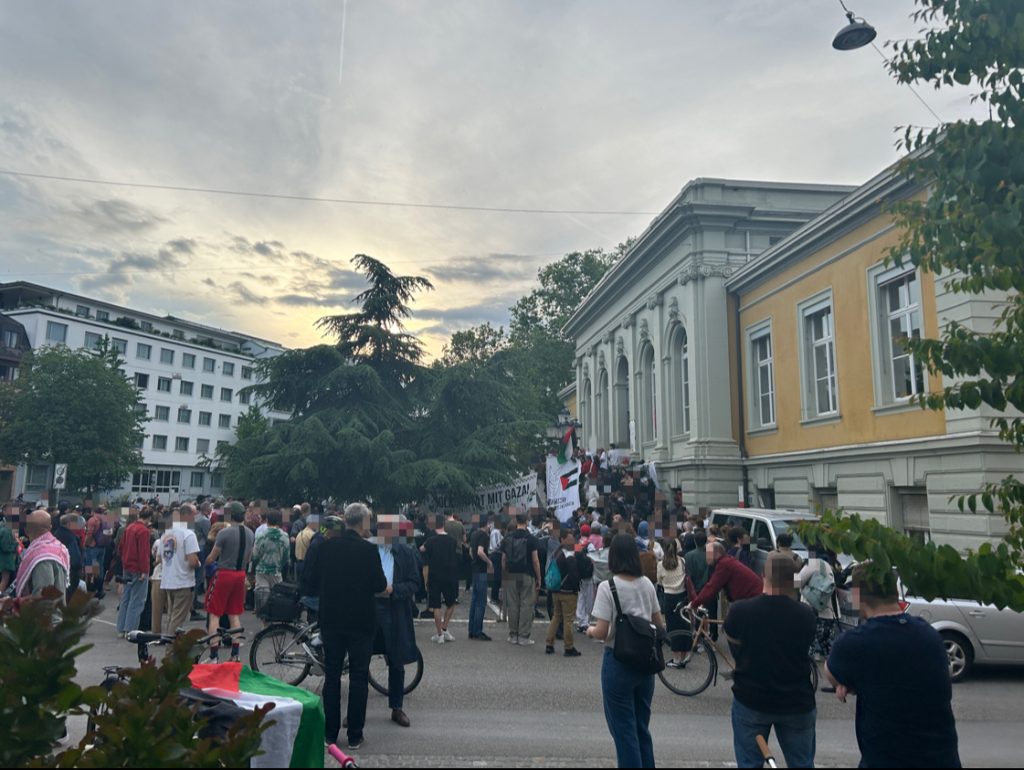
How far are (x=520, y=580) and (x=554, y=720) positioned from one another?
440 cm

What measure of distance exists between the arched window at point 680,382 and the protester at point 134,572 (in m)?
21.1

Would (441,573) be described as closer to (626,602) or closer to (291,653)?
(291,653)

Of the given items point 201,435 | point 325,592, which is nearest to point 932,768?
point 325,592

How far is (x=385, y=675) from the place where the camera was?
8.72 m

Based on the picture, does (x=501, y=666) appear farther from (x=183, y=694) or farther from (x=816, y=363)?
(x=816, y=363)

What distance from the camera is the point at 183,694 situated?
12.9 ft

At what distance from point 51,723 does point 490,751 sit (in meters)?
4.08

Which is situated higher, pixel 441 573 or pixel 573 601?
pixel 441 573

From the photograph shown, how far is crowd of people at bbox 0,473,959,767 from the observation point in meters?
3.73

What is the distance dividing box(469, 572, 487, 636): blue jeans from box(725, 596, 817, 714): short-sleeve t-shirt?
8.13 m

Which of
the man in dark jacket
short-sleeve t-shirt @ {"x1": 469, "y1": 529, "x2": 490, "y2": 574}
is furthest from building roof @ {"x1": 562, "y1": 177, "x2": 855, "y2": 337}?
the man in dark jacket

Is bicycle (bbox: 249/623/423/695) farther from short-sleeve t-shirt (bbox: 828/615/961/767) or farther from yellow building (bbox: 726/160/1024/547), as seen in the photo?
yellow building (bbox: 726/160/1024/547)

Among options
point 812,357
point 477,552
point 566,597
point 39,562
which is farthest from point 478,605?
point 812,357

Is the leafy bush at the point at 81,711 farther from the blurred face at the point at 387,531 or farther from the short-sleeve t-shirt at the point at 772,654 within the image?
the blurred face at the point at 387,531
